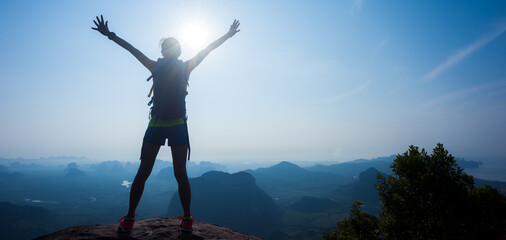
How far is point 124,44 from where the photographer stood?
4.79 m

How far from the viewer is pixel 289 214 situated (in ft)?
586

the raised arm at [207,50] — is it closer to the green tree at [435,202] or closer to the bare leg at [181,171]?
the bare leg at [181,171]

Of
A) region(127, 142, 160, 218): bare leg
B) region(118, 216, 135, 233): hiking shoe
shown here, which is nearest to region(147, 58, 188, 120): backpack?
region(127, 142, 160, 218): bare leg

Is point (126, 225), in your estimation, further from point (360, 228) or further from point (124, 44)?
point (360, 228)

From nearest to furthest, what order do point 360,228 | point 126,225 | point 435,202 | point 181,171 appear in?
point 126,225 < point 181,171 < point 435,202 < point 360,228

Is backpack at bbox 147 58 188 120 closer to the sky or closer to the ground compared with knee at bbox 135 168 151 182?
closer to the sky

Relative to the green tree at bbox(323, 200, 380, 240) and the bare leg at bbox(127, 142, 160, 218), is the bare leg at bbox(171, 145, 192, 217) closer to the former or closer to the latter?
the bare leg at bbox(127, 142, 160, 218)

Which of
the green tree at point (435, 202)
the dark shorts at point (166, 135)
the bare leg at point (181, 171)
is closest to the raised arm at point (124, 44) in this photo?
the dark shorts at point (166, 135)

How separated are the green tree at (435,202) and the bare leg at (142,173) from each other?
13.3 meters

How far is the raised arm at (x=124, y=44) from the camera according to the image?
473cm

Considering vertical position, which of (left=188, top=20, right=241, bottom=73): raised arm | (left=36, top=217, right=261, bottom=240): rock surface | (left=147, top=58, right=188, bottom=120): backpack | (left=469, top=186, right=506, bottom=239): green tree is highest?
(left=188, top=20, right=241, bottom=73): raised arm

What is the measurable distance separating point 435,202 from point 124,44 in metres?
15.2

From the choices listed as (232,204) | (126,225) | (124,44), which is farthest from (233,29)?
(232,204)

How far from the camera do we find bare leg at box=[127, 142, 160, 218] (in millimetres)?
4178
